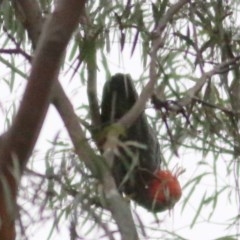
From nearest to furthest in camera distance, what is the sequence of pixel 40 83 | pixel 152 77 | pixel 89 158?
1. pixel 40 83
2. pixel 89 158
3. pixel 152 77

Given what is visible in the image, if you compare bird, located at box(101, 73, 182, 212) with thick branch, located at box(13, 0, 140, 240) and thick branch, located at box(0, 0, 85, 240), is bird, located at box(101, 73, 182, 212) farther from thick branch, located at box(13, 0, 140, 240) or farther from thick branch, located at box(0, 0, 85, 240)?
thick branch, located at box(0, 0, 85, 240)

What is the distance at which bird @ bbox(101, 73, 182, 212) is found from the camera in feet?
3.88

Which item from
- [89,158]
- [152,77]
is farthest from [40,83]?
[152,77]

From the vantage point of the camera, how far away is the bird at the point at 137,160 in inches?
46.5

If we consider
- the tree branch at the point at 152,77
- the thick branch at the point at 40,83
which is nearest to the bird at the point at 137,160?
the tree branch at the point at 152,77

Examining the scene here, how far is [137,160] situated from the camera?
45.6 inches

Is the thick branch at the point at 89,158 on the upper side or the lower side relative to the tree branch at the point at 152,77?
lower

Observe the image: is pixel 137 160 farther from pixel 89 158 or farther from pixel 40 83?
pixel 40 83

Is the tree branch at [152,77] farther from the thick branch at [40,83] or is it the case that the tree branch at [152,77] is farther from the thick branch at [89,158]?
the thick branch at [40,83]

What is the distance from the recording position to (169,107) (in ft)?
4.29

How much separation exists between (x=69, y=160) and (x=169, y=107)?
0.22 meters

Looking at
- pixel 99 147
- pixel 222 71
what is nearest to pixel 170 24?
pixel 222 71

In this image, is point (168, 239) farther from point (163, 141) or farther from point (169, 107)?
point (163, 141)

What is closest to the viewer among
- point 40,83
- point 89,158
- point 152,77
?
point 40,83
